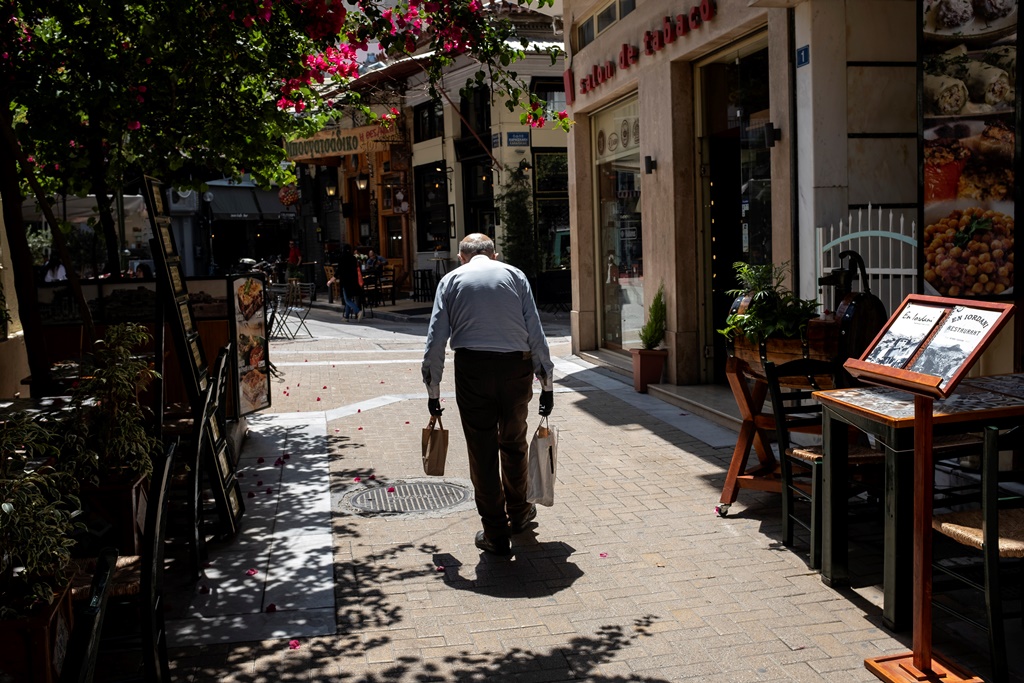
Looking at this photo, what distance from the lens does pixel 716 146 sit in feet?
35.5

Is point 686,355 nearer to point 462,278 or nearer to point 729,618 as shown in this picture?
point 462,278

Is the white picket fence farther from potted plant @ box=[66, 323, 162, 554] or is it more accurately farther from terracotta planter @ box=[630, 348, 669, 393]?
potted plant @ box=[66, 323, 162, 554]

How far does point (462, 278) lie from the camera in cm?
586

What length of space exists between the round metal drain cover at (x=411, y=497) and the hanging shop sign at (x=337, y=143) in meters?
22.2

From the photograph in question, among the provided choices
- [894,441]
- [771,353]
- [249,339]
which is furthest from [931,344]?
[249,339]

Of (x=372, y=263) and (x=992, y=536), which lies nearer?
(x=992, y=536)

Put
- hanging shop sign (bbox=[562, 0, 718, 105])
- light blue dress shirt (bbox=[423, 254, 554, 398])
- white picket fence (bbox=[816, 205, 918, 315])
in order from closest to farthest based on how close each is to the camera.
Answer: light blue dress shirt (bbox=[423, 254, 554, 398])
white picket fence (bbox=[816, 205, 918, 315])
hanging shop sign (bbox=[562, 0, 718, 105])

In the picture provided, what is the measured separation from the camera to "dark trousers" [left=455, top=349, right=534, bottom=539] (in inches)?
228

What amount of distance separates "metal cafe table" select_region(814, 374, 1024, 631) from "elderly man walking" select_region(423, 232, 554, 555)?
64.4 inches

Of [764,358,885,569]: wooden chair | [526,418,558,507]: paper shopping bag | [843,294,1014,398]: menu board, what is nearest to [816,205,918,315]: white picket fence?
[764,358,885,569]: wooden chair

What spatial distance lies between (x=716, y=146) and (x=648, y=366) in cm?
251

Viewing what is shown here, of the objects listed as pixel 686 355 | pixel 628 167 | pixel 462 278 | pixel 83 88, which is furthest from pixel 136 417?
pixel 628 167

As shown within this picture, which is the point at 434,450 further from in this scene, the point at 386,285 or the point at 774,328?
the point at 386,285

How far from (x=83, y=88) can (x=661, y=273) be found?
6.34 meters
